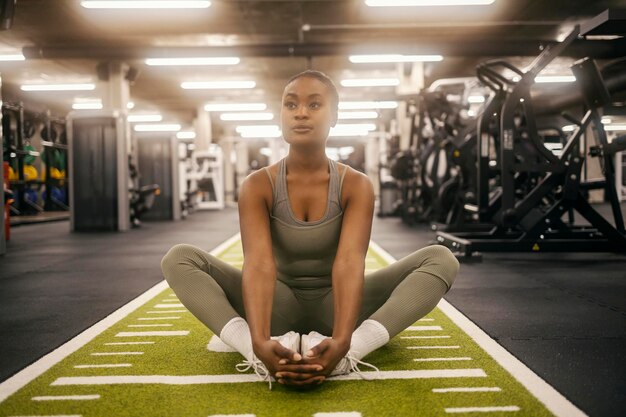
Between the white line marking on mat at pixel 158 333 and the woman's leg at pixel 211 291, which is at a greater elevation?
the woman's leg at pixel 211 291

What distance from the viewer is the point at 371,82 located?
47.9ft

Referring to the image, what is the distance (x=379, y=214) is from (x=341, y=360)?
33.0 feet

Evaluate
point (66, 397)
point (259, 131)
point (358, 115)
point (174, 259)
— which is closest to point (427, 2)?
point (174, 259)

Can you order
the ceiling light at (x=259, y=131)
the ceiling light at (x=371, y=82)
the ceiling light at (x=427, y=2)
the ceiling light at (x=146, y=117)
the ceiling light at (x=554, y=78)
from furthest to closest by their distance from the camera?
the ceiling light at (x=259, y=131) < the ceiling light at (x=146, y=117) < the ceiling light at (x=371, y=82) < the ceiling light at (x=554, y=78) < the ceiling light at (x=427, y=2)

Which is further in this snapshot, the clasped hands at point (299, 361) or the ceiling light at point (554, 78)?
the ceiling light at point (554, 78)

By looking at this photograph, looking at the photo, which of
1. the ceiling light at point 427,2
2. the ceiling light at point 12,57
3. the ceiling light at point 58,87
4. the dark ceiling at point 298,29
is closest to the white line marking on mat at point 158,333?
the dark ceiling at point 298,29

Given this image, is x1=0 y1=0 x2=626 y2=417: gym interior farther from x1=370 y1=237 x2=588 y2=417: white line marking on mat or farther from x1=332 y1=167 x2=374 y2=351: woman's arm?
x1=332 y1=167 x2=374 y2=351: woman's arm

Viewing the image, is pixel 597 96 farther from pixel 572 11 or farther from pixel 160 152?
pixel 160 152

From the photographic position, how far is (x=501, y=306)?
316 cm

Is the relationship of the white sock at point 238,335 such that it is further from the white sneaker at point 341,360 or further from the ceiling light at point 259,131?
the ceiling light at point 259,131

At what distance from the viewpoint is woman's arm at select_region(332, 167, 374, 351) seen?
1774mm

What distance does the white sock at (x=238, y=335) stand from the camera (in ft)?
6.22

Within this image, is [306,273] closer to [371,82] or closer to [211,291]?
[211,291]

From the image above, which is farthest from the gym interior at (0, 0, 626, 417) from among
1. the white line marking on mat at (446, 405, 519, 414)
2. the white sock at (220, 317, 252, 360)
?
the white sock at (220, 317, 252, 360)
